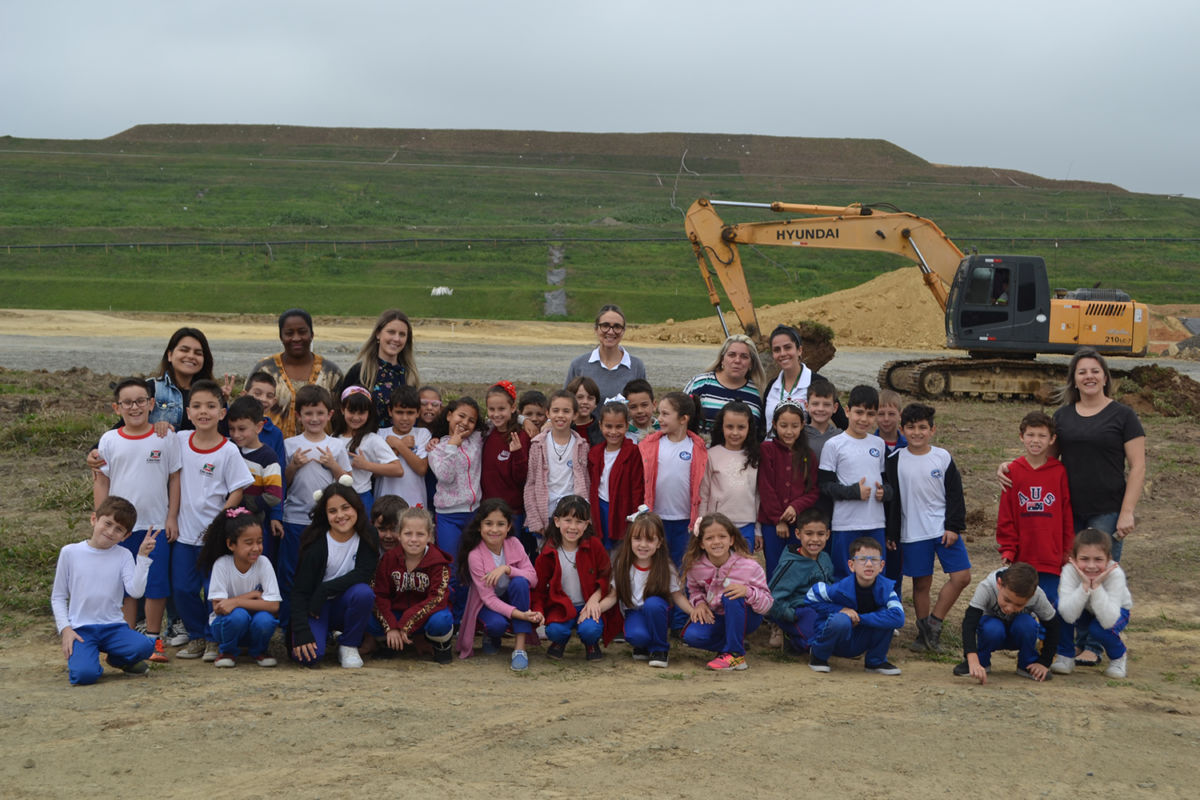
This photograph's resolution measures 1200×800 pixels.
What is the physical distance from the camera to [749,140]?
105250 mm

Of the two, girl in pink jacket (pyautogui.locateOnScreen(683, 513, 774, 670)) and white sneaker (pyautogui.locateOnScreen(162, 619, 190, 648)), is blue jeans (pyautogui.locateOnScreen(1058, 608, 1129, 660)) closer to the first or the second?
girl in pink jacket (pyautogui.locateOnScreen(683, 513, 774, 670))

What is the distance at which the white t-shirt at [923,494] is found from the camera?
729 cm

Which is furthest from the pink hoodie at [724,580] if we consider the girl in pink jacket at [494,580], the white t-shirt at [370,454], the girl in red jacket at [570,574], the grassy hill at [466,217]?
the grassy hill at [466,217]

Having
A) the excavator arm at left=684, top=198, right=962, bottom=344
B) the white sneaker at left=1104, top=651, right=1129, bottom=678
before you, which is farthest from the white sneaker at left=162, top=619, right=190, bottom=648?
the excavator arm at left=684, top=198, right=962, bottom=344

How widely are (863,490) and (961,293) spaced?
15256 millimetres

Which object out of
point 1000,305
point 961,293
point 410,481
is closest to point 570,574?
point 410,481

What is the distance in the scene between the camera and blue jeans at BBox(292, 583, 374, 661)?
21.6ft

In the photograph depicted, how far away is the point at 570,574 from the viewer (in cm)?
702

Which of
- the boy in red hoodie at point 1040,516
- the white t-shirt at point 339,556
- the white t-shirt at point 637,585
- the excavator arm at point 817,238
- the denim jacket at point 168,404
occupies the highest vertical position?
the excavator arm at point 817,238

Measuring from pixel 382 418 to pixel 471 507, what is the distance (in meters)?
0.93

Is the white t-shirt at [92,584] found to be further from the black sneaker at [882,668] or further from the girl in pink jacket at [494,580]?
the black sneaker at [882,668]

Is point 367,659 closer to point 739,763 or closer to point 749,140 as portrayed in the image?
point 739,763

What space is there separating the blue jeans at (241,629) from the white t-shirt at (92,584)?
0.50 meters

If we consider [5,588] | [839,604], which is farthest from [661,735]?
[5,588]
